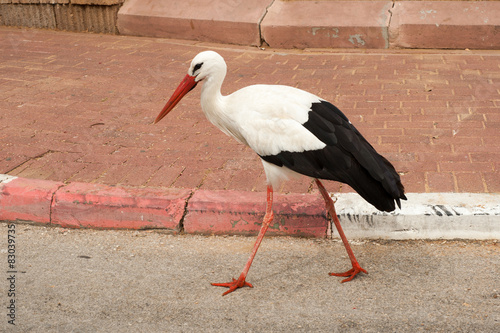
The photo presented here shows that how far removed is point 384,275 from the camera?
3.45 meters

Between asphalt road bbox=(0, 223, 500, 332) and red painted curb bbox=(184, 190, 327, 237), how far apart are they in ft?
0.27

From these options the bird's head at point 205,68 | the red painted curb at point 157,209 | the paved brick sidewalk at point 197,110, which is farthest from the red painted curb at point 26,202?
the bird's head at point 205,68

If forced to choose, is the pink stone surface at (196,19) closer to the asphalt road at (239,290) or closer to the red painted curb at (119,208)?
the red painted curb at (119,208)

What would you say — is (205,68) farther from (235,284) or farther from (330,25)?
(330,25)

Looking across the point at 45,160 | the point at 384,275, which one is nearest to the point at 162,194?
the point at 45,160

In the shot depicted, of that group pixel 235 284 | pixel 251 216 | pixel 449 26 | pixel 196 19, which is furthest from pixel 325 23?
pixel 235 284

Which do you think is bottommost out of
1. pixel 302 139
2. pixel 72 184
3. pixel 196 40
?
pixel 196 40

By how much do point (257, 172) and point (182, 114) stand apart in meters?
1.57

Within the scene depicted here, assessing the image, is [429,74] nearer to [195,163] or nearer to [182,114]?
[182,114]

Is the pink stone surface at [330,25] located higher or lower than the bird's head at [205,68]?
lower

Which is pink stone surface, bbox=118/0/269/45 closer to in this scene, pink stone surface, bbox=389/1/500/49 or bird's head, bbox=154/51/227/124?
pink stone surface, bbox=389/1/500/49

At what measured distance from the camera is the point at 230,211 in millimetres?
3975

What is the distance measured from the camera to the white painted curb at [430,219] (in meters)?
3.77

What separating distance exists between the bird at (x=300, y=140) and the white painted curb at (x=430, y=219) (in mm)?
371
